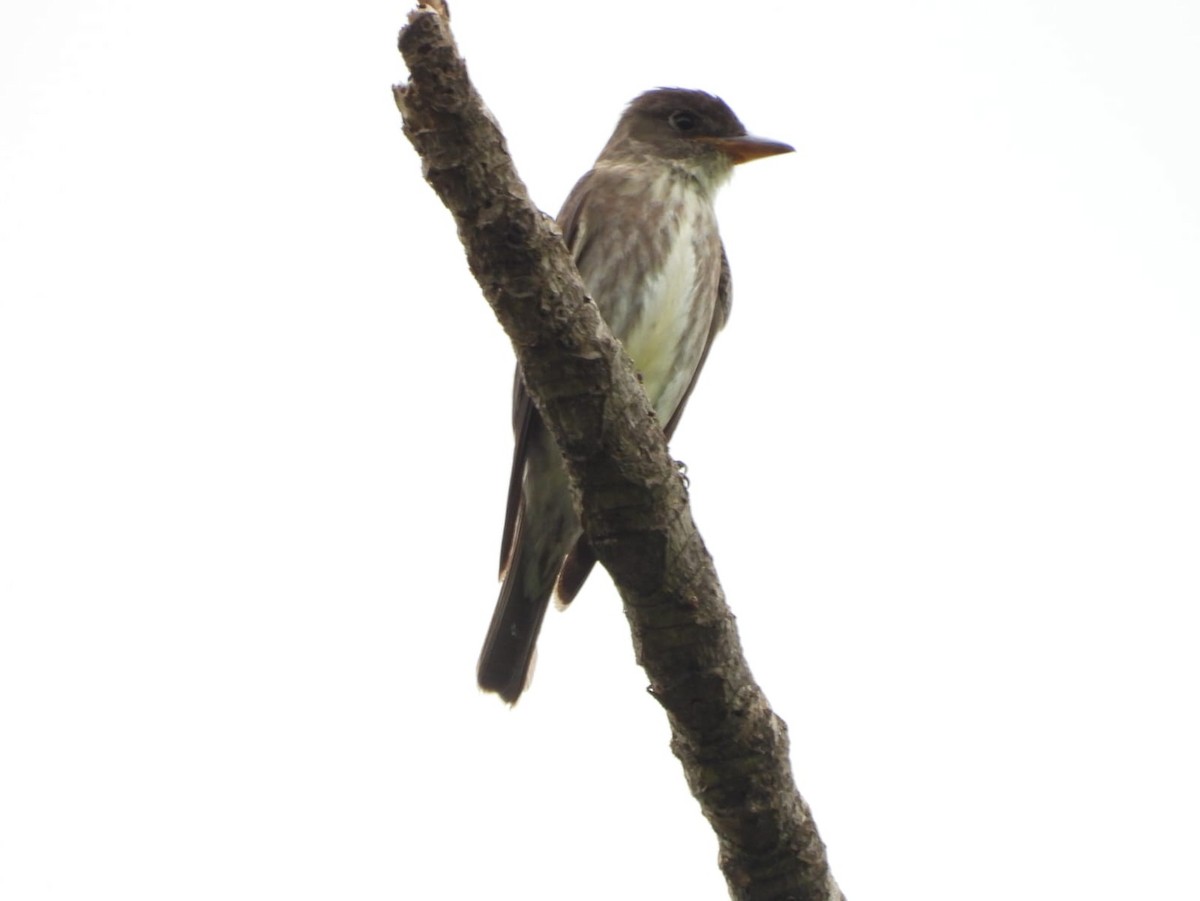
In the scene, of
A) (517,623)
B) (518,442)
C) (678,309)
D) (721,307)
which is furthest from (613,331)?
(517,623)

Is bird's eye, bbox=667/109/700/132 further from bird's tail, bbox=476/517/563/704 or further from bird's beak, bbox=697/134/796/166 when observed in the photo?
bird's tail, bbox=476/517/563/704

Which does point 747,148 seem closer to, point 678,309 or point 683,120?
point 683,120

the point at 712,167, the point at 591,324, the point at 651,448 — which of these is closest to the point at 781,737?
the point at 651,448

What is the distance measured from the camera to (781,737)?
4062 mm

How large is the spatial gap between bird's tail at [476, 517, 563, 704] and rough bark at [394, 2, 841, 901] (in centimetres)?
191

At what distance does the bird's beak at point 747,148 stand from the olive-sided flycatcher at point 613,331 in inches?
20.0

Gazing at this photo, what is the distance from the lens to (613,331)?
19.4 feet

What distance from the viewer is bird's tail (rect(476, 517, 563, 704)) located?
5957 millimetres

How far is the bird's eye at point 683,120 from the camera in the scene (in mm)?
7050

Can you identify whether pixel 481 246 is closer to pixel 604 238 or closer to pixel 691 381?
pixel 604 238

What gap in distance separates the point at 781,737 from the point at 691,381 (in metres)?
2.72

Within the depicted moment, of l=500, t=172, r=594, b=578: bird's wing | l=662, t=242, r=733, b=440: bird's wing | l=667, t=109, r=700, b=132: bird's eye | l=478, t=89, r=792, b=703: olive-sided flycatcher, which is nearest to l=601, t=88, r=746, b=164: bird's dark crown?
l=667, t=109, r=700, b=132: bird's eye

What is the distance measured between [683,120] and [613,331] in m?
1.61

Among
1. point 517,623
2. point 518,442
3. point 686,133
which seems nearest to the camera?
point 518,442
